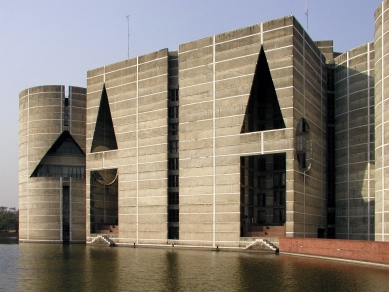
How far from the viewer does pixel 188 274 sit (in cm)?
4653

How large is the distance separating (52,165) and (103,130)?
42.9ft

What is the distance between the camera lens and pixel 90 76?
96.2m

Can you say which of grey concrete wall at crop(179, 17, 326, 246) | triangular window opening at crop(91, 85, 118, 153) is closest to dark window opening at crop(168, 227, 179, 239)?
grey concrete wall at crop(179, 17, 326, 246)

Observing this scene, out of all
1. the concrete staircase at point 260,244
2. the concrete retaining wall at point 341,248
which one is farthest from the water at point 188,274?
the concrete staircase at point 260,244

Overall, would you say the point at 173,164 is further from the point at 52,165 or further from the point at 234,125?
the point at 52,165

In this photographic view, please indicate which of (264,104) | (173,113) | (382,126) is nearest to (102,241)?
(173,113)

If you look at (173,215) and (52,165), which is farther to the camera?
(52,165)

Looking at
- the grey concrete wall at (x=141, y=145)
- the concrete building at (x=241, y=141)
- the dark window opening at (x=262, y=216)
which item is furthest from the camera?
the dark window opening at (x=262, y=216)

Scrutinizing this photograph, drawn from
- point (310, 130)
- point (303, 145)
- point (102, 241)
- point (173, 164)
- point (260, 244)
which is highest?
point (310, 130)

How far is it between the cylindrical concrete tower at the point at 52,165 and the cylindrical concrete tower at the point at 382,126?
188 ft

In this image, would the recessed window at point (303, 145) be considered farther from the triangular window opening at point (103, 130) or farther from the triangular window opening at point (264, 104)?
the triangular window opening at point (103, 130)

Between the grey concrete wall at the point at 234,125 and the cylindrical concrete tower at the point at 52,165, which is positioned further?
the cylindrical concrete tower at the point at 52,165

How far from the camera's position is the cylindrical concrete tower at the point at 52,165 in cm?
9875

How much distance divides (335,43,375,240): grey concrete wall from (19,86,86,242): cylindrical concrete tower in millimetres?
47311
